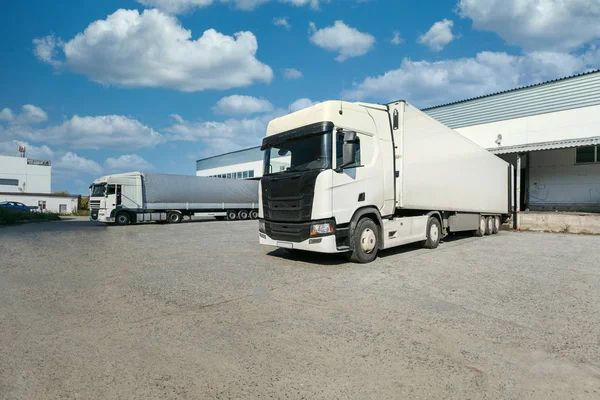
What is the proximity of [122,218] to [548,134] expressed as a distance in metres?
24.8

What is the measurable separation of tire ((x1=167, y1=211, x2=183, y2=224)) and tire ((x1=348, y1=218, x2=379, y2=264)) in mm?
18475

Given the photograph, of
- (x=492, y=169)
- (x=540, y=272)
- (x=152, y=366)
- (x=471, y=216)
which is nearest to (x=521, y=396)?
(x=152, y=366)

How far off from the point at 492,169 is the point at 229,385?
596 inches

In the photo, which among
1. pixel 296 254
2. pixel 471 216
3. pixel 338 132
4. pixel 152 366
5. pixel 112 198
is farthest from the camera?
pixel 112 198

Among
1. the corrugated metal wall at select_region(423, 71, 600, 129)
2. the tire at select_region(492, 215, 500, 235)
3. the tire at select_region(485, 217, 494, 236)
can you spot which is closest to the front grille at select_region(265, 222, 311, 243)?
the tire at select_region(485, 217, 494, 236)

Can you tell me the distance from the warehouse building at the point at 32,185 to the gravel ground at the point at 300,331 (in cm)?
5196

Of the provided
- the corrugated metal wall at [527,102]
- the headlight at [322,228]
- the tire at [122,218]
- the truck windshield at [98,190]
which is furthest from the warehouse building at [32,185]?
the headlight at [322,228]

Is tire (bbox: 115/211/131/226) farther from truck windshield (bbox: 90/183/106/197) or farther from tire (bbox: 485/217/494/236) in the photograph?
tire (bbox: 485/217/494/236)

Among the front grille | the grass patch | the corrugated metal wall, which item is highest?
the corrugated metal wall

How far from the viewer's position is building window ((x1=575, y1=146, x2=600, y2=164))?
18198 mm

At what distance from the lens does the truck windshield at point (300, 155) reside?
7152mm

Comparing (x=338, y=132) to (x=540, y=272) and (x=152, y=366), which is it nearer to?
(x=540, y=272)

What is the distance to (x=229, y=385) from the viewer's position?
Result: 275cm

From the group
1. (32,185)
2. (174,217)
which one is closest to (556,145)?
(174,217)
